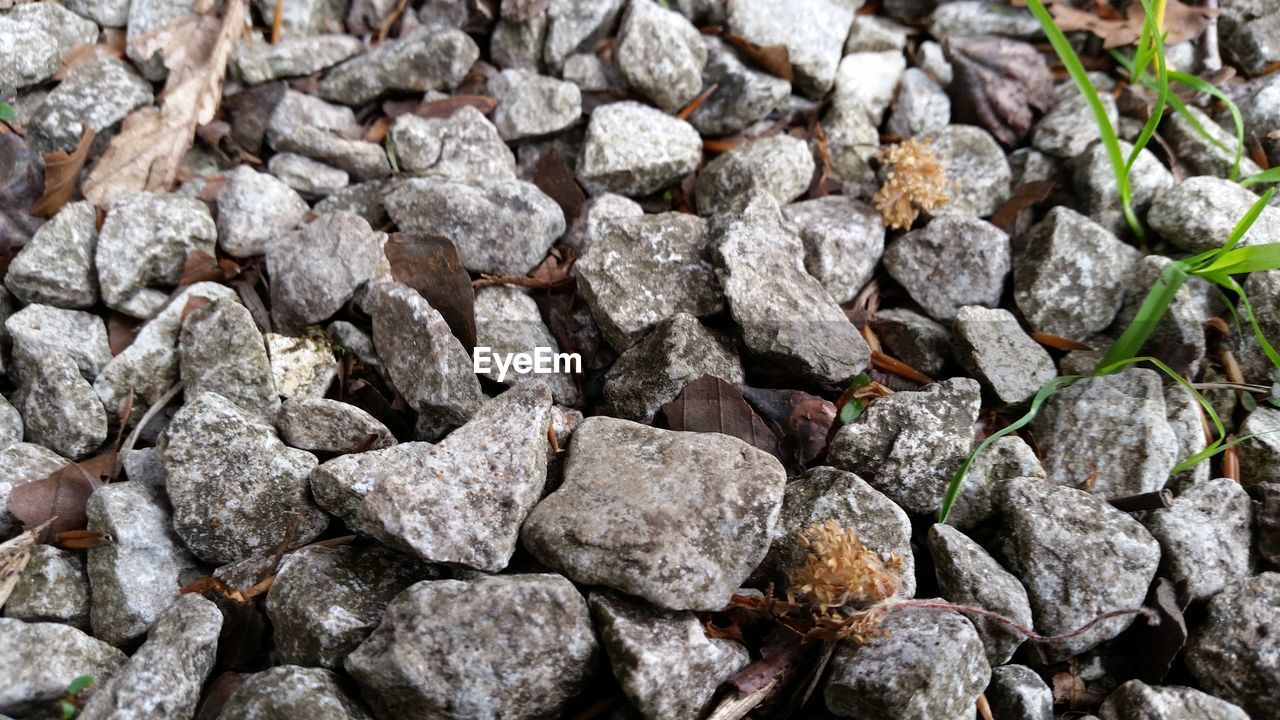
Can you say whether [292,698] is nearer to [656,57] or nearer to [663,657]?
[663,657]

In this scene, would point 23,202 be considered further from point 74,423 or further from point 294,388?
point 294,388

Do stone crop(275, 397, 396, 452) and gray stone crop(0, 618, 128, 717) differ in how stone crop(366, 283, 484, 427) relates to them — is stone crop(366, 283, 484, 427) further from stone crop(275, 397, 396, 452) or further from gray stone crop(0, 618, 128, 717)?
gray stone crop(0, 618, 128, 717)

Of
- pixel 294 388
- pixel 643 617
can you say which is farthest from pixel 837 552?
pixel 294 388

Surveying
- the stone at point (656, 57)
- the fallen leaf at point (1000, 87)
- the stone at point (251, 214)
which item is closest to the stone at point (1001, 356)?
the fallen leaf at point (1000, 87)

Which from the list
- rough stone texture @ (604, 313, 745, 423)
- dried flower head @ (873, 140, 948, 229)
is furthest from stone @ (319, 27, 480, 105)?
dried flower head @ (873, 140, 948, 229)

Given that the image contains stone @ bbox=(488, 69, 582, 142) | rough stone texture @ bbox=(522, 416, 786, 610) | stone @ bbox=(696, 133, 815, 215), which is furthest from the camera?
stone @ bbox=(488, 69, 582, 142)

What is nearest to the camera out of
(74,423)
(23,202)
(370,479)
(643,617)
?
(643,617)

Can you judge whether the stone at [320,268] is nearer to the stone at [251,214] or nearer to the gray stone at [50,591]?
the stone at [251,214]
